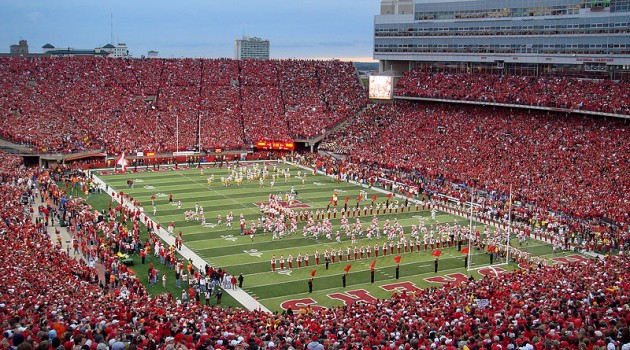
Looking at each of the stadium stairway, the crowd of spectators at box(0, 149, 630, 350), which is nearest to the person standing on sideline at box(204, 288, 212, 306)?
the stadium stairway

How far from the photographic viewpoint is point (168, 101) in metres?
58.7

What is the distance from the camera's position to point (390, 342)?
12.3m

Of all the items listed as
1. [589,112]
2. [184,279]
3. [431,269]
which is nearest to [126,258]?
[184,279]

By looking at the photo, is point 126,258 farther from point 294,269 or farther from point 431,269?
point 431,269

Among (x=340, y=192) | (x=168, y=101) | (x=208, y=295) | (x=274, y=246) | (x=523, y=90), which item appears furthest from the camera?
(x=168, y=101)

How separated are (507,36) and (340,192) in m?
20.2

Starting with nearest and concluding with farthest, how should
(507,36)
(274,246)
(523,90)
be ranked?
(274,246) < (523,90) < (507,36)

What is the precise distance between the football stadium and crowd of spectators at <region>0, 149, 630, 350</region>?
0.08m

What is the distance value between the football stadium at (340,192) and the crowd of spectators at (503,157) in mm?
171

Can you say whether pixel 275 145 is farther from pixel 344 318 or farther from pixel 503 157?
pixel 344 318

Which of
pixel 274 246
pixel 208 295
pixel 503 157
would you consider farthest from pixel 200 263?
pixel 503 157

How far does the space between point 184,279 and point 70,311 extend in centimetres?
995

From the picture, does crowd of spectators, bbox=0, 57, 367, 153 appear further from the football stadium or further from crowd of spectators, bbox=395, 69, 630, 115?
crowd of spectators, bbox=395, 69, 630, 115

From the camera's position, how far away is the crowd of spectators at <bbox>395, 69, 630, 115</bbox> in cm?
4256
